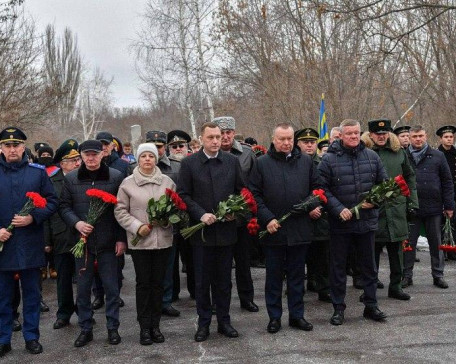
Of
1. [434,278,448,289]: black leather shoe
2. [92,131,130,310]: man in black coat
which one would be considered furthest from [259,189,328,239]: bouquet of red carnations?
[434,278,448,289]: black leather shoe

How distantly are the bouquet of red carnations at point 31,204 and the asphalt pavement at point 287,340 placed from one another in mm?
1443

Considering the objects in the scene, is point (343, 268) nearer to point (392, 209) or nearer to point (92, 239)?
point (392, 209)

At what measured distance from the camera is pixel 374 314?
6.21 metres

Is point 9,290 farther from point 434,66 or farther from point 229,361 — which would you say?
point 434,66

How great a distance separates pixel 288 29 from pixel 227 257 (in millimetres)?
13422

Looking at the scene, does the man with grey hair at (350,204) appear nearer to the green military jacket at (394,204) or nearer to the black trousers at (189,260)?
the green military jacket at (394,204)

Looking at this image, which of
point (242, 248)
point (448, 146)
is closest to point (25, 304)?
point (242, 248)

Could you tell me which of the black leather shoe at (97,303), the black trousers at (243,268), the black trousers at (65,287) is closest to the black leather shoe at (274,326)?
the black trousers at (243,268)

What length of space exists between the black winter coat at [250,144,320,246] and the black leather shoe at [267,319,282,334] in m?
0.85

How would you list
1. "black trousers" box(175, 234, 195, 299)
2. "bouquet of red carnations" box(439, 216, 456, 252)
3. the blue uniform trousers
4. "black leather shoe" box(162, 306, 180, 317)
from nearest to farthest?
1. the blue uniform trousers
2. "black leather shoe" box(162, 306, 180, 317)
3. "black trousers" box(175, 234, 195, 299)
4. "bouquet of red carnations" box(439, 216, 456, 252)

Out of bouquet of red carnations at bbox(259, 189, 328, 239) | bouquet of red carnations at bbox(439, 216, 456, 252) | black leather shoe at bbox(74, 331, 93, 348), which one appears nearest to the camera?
black leather shoe at bbox(74, 331, 93, 348)

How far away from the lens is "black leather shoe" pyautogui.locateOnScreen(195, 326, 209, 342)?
5.77m

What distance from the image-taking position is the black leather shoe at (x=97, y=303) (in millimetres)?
7312

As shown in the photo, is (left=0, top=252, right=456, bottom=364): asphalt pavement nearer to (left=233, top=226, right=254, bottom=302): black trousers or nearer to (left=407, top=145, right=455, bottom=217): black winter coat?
(left=233, top=226, right=254, bottom=302): black trousers
